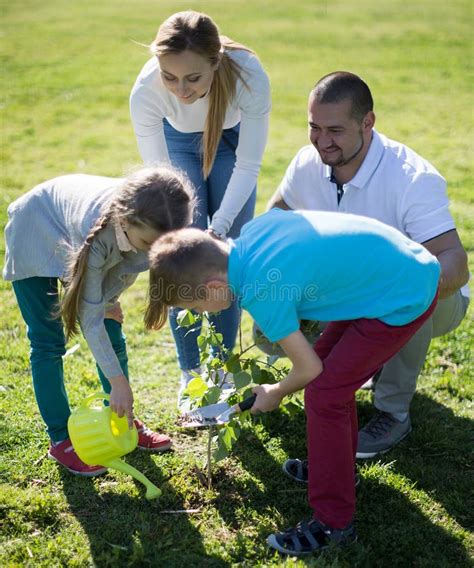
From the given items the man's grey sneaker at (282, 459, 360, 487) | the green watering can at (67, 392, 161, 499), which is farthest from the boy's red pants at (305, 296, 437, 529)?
the green watering can at (67, 392, 161, 499)

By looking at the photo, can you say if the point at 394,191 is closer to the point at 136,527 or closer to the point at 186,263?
the point at 186,263

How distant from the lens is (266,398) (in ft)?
8.12

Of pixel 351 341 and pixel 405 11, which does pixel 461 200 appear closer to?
pixel 351 341

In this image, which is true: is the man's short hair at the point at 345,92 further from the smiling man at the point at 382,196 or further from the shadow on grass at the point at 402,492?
the shadow on grass at the point at 402,492

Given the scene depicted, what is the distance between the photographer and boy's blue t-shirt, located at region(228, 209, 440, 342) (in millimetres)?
2246

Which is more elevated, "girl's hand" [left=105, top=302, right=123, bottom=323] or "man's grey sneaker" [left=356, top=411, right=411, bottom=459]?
"girl's hand" [left=105, top=302, right=123, bottom=323]

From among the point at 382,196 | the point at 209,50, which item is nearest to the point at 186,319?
the point at 382,196

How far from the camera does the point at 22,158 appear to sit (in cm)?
783

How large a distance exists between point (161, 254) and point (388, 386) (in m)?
1.45

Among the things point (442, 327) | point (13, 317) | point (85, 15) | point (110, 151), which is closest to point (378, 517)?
point (442, 327)

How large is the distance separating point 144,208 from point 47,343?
0.84 m

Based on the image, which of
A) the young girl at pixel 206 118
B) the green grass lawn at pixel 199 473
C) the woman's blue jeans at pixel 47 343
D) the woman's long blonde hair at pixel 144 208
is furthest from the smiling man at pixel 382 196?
the woman's blue jeans at pixel 47 343

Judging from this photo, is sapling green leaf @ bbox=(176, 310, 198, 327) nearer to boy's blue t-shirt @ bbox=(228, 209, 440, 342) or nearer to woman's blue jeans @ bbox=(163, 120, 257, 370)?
boy's blue t-shirt @ bbox=(228, 209, 440, 342)

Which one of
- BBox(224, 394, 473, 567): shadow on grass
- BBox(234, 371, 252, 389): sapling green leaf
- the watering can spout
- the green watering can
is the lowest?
BBox(224, 394, 473, 567): shadow on grass
